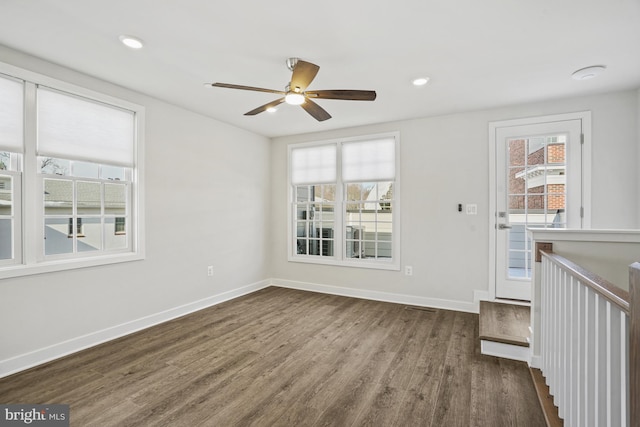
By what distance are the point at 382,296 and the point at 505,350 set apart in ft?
6.50

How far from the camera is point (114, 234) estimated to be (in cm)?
340

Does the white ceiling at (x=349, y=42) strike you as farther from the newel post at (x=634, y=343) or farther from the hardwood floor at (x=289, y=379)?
the hardwood floor at (x=289, y=379)

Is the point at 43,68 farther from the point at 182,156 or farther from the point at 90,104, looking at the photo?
the point at 182,156

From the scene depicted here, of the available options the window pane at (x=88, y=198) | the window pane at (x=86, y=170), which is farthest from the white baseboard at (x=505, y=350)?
the window pane at (x=86, y=170)

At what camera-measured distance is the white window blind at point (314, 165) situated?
5.16 meters

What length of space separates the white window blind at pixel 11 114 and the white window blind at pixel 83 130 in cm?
14

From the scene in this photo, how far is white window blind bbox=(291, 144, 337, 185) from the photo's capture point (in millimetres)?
5156

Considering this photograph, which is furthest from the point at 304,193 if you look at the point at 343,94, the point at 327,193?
the point at 343,94

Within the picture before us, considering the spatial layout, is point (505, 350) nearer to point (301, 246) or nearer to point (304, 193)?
point (301, 246)

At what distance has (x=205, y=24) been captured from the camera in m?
2.26

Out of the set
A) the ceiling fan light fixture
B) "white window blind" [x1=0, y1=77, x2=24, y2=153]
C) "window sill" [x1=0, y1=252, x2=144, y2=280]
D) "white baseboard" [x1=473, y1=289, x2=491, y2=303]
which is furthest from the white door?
"white window blind" [x1=0, y1=77, x2=24, y2=153]

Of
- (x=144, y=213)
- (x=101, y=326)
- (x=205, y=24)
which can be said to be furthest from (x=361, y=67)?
(x=101, y=326)

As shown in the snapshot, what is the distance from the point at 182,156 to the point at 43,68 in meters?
1.53

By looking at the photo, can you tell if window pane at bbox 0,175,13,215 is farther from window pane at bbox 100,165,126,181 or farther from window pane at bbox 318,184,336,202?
window pane at bbox 318,184,336,202
